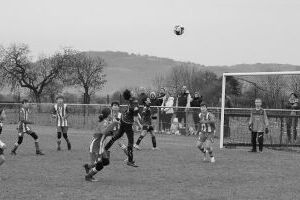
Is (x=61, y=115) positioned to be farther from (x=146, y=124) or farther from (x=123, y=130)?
(x=123, y=130)

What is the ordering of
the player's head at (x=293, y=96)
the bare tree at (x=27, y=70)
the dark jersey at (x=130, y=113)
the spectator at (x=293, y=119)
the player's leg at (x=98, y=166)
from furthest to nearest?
the bare tree at (x=27, y=70)
the player's head at (x=293, y=96)
the spectator at (x=293, y=119)
the dark jersey at (x=130, y=113)
the player's leg at (x=98, y=166)

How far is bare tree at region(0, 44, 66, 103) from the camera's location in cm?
5138

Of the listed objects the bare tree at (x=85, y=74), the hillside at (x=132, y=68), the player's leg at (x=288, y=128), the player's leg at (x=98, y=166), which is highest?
the hillside at (x=132, y=68)

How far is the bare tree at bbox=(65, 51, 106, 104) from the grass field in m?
31.9

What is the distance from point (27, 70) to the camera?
52281 mm

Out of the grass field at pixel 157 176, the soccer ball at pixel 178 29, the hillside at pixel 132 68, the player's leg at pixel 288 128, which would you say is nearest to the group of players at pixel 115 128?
the grass field at pixel 157 176

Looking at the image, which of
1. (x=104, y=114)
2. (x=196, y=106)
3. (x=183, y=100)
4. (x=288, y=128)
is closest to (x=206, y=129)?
(x=104, y=114)

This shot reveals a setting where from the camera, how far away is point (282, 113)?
23969mm

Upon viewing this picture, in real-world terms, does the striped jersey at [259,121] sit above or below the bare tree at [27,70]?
below

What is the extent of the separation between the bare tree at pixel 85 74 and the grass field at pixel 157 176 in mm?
31937

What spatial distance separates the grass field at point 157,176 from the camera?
11234 millimetres

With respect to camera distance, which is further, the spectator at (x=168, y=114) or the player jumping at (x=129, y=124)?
the spectator at (x=168, y=114)

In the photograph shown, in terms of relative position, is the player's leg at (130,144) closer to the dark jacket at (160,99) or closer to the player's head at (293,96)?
the player's head at (293,96)

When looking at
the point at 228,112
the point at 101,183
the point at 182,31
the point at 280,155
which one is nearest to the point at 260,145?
the point at 280,155
